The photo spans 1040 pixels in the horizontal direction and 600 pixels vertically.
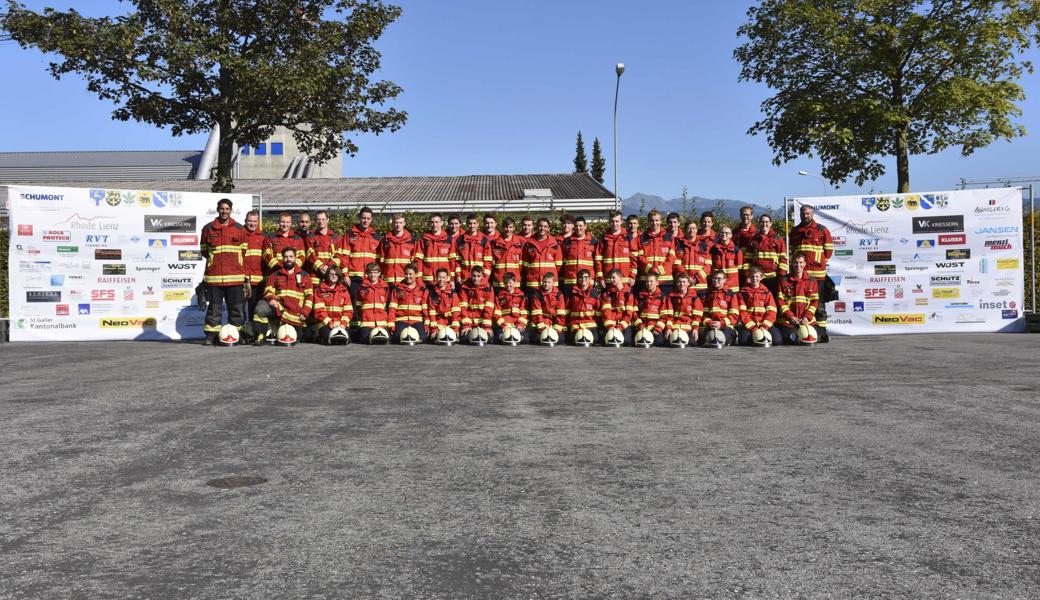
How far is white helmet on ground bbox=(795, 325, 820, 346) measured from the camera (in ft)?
43.4

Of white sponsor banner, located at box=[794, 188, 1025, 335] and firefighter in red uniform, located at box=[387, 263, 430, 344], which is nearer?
firefighter in red uniform, located at box=[387, 263, 430, 344]

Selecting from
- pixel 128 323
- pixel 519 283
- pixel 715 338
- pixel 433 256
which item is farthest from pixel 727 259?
pixel 128 323

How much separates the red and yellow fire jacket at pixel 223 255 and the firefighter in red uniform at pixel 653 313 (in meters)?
6.61

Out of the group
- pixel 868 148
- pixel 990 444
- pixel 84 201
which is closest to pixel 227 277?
pixel 84 201

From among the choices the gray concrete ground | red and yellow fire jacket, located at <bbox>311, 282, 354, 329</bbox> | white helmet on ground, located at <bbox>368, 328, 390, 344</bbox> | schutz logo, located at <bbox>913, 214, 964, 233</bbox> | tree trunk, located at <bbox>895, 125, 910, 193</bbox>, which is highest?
tree trunk, located at <bbox>895, 125, 910, 193</bbox>

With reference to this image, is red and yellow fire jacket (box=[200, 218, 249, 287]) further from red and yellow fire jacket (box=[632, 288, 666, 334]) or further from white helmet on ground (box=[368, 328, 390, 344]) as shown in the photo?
red and yellow fire jacket (box=[632, 288, 666, 334])

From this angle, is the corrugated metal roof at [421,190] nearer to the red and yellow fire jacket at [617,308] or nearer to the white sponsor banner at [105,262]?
the white sponsor banner at [105,262]

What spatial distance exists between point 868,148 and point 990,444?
58.6ft

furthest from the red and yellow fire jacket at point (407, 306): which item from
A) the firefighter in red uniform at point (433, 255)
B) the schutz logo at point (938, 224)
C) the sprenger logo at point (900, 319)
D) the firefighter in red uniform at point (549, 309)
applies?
the schutz logo at point (938, 224)

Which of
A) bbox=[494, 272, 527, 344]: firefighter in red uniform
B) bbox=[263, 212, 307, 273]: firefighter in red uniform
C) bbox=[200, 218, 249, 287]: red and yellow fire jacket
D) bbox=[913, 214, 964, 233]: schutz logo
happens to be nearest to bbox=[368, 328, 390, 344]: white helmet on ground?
bbox=[263, 212, 307, 273]: firefighter in red uniform

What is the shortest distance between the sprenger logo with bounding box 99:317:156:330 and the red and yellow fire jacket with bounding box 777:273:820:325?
37.0 ft

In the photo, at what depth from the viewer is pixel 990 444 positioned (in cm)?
529

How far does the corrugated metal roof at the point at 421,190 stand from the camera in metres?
34.4

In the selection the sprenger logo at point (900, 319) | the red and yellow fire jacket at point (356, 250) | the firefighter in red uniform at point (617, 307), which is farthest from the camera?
the sprenger logo at point (900, 319)
